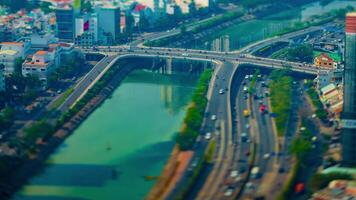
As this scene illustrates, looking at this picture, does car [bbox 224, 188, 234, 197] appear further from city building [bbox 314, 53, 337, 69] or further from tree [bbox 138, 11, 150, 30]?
tree [bbox 138, 11, 150, 30]

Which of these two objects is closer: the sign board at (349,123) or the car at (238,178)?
the car at (238,178)

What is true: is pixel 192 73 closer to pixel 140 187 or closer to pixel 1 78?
pixel 1 78

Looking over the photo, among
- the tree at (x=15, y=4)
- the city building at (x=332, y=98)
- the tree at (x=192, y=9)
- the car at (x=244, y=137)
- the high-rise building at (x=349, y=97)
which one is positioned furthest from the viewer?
the tree at (x=192, y=9)

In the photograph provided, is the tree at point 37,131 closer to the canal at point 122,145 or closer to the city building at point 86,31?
the canal at point 122,145

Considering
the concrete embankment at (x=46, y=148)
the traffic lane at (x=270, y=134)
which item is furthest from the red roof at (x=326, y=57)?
the concrete embankment at (x=46, y=148)

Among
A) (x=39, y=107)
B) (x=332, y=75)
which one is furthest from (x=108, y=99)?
(x=332, y=75)

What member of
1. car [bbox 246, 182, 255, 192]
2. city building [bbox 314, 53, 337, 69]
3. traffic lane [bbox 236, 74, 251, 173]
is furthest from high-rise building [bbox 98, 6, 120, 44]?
car [bbox 246, 182, 255, 192]

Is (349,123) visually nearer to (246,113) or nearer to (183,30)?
(246,113)
